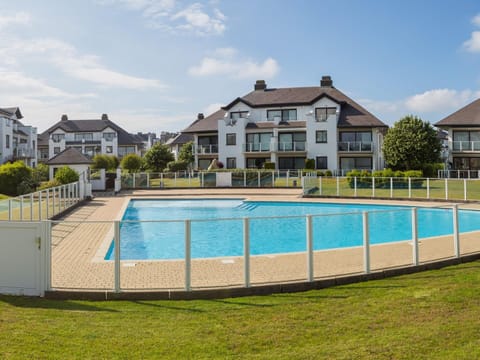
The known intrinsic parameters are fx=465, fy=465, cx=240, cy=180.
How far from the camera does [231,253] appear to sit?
30.2 feet

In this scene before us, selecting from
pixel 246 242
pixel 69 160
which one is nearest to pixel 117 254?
pixel 246 242

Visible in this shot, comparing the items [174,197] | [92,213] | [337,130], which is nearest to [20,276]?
[92,213]

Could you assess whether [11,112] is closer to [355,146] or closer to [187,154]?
[187,154]

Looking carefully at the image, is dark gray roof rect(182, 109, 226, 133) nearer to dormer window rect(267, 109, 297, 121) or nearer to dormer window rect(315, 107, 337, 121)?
dormer window rect(267, 109, 297, 121)

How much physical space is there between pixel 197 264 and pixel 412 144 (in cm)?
3233

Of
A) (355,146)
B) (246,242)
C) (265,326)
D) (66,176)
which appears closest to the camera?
(265,326)

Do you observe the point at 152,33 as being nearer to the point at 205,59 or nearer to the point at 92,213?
the point at 205,59

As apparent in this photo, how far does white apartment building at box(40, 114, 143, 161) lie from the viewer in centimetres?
7381

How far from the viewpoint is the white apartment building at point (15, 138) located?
53.2 m

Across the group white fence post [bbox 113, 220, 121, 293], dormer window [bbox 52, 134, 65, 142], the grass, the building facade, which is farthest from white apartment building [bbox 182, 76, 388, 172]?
white fence post [bbox 113, 220, 121, 293]

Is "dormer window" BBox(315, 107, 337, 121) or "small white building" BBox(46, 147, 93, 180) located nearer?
"small white building" BBox(46, 147, 93, 180)

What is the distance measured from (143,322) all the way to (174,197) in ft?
80.6

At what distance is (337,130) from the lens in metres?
46.2

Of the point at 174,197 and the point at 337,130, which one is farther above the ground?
the point at 337,130
